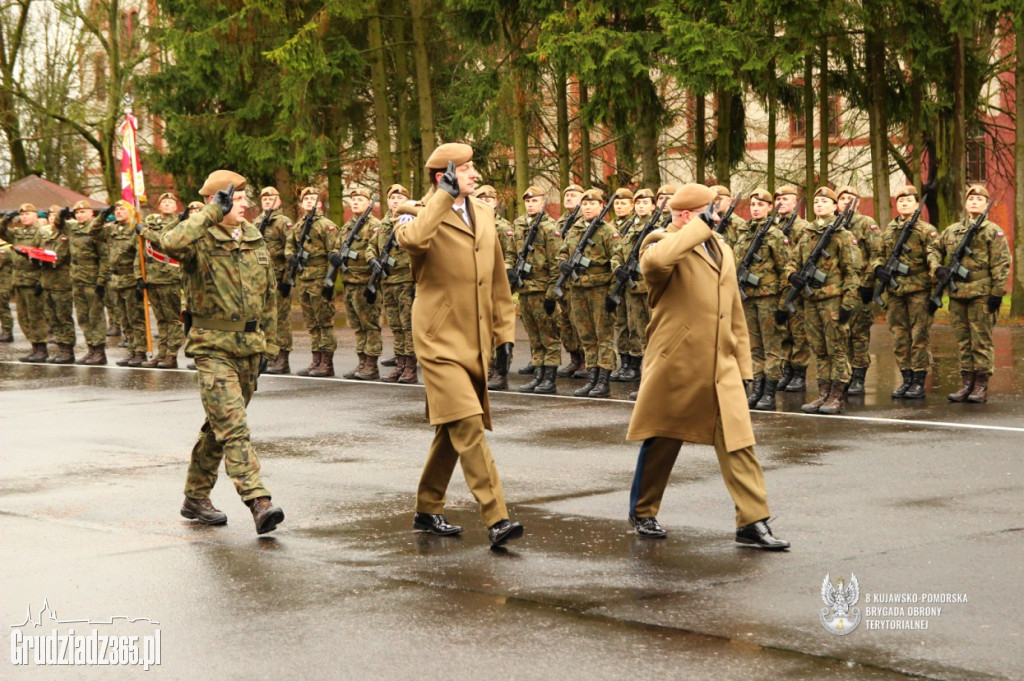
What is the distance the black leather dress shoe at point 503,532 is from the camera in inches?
303

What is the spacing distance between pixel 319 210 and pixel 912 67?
1046cm

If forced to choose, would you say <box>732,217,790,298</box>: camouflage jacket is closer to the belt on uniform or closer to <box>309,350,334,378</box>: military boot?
<box>309,350,334,378</box>: military boot

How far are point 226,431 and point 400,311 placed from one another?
874cm

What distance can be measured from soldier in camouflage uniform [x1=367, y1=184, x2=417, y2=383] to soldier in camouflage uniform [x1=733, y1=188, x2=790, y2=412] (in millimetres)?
3932

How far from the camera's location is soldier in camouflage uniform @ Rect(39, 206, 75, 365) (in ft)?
68.2

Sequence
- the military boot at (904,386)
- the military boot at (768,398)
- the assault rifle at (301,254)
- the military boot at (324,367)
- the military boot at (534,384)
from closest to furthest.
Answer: the military boot at (768,398)
the military boot at (904,386)
the military boot at (534,384)
the military boot at (324,367)
the assault rifle at (301,254)

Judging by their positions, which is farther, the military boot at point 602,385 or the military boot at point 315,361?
the military boot at point 315,361

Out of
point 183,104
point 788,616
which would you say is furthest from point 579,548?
point 183,104

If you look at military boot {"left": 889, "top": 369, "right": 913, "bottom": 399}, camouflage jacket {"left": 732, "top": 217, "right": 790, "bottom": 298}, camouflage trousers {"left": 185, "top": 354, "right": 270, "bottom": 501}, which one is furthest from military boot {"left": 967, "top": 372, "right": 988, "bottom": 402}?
camouflage trousers {"left": 185, "top": 354, "right": 270, "bottom": 501}

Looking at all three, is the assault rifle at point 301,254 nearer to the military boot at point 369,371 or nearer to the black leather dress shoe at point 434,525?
the military boot at point 369,371

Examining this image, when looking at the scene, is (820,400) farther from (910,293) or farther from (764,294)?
(910,293)

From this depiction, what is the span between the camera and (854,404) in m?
13.8

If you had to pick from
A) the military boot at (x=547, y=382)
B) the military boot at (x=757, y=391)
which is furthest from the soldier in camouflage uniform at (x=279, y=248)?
the military boot at (x=757, y=391)

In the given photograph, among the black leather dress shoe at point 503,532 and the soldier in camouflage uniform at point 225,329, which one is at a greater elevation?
the soldier in camouflage uniform at point 225,329
